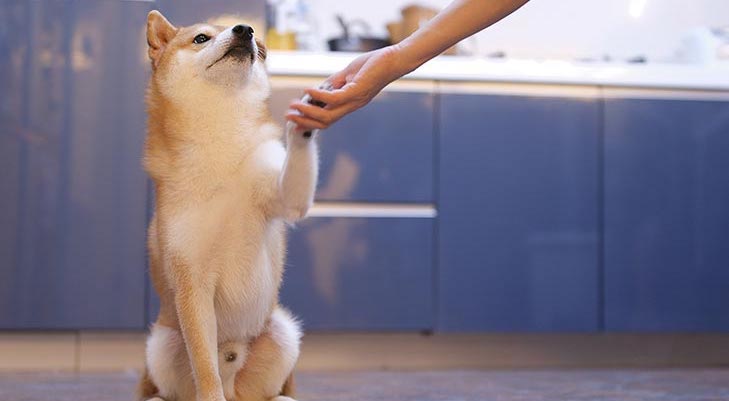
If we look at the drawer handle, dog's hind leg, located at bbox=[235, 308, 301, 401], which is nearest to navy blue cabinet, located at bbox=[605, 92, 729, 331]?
the drawer handle

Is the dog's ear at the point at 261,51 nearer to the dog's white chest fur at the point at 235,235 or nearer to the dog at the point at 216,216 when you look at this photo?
the dog at the point at 216,216

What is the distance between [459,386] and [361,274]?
0.60 m

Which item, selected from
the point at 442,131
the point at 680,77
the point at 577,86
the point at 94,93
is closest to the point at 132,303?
the point at 94,93

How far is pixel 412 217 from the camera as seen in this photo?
296cm

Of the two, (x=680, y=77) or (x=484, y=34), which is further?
(x=484, y=34)

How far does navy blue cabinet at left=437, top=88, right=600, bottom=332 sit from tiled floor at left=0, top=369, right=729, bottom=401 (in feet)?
0.67

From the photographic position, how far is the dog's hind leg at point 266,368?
1.74m

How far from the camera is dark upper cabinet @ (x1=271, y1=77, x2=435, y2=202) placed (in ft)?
9.62

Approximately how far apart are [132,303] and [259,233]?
4.31 ft

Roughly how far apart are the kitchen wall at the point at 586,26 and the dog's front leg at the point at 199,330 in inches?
88.1

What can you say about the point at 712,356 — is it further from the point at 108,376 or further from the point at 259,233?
the point at 259,233

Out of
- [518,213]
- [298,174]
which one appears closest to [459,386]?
[518,213]

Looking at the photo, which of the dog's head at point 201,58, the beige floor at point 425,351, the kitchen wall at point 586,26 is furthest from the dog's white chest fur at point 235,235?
the kitchen wall at point 586,26

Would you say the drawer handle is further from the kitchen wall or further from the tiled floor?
the kitchen wall
